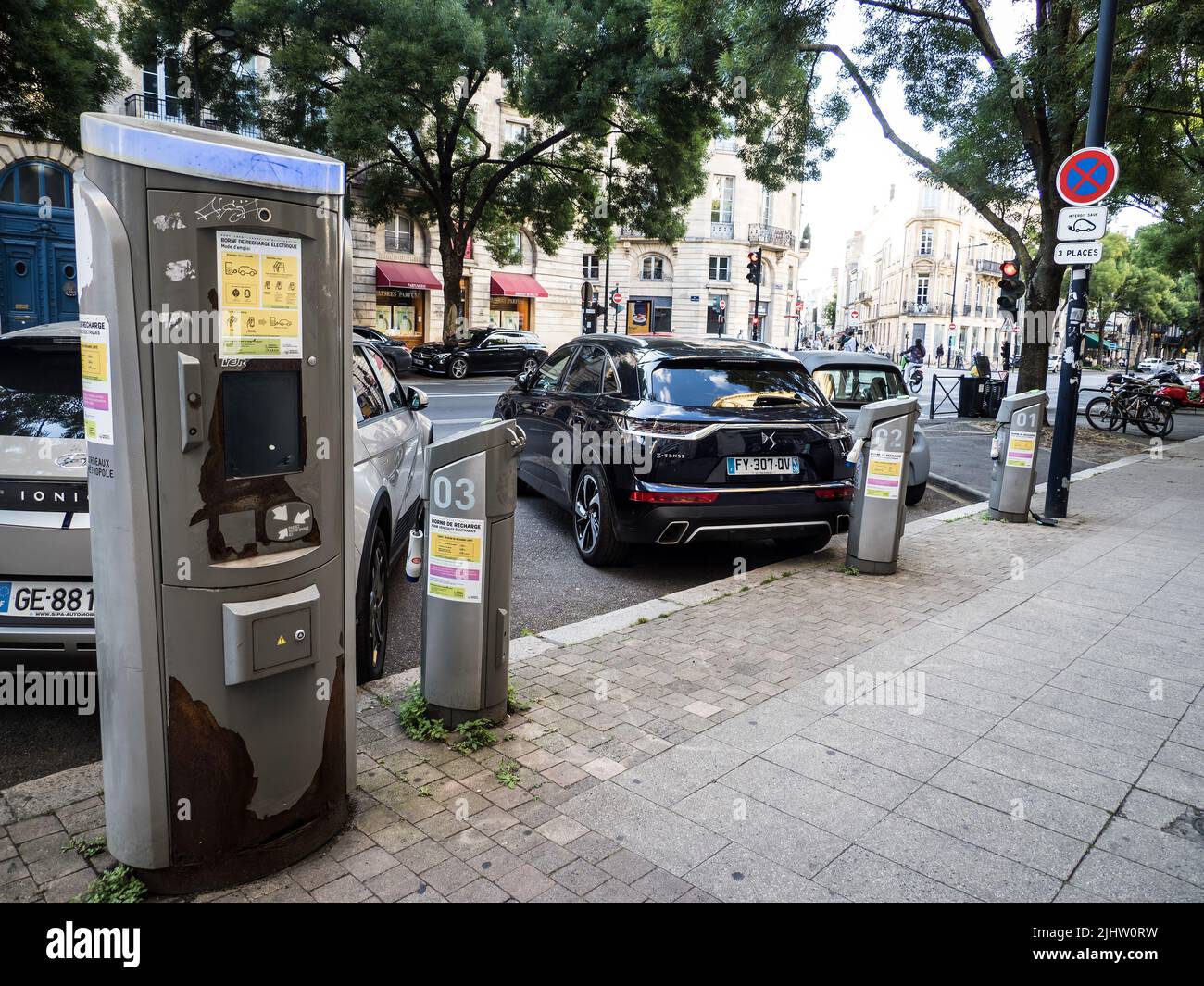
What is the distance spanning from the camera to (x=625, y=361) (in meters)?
6.71

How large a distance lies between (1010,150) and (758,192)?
40.9 m

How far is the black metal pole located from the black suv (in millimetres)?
3322

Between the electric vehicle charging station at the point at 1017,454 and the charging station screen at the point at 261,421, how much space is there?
761 centimetres

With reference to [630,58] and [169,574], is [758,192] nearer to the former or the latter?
[630,58]

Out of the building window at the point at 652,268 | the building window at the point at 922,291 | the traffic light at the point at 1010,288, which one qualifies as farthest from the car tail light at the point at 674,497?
→ the building window at the point at 922,291

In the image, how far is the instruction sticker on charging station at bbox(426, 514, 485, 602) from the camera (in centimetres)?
366

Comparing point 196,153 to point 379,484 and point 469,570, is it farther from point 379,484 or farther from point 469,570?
point 379,484

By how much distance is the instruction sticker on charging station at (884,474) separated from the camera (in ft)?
21.4

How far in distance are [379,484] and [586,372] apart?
2.83 metres

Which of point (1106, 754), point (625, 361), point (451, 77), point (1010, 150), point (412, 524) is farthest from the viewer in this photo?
point (451, 77)

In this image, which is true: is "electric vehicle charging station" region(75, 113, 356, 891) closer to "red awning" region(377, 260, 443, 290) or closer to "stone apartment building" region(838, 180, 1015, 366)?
"red awning" region(377, 260, 443, 290)

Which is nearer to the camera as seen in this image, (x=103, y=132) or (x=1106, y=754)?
(x=103, y=132)

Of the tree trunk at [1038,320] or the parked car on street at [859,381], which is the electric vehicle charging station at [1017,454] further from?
the tree trunk at [1038,320]

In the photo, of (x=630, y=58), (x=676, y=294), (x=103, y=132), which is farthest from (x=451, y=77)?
(x=676, y=294)
